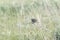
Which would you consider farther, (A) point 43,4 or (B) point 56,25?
(A) point 43,4

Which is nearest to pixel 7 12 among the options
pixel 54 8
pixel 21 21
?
pixel 21 21

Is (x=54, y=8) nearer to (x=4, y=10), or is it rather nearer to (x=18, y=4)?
(x=18, y=4)

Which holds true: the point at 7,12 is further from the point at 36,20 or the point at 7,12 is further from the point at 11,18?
the point at 36,20

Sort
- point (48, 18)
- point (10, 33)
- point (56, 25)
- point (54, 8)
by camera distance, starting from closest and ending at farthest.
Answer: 1. point (10, 33)
2. point (56, 25)
3. point (48, 18)
4. point (54, 8)

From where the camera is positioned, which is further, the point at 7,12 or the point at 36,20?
the point at 7,12

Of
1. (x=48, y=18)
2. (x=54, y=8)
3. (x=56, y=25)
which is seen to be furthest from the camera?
(x=54, y=8)

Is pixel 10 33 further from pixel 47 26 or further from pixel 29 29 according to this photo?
pixel 47 26

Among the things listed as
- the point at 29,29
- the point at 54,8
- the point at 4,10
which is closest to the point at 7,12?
the point at 4,10

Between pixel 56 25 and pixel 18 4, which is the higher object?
pixel 18 4
